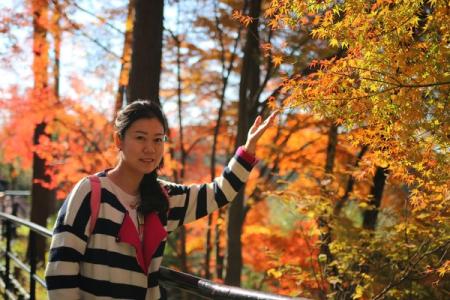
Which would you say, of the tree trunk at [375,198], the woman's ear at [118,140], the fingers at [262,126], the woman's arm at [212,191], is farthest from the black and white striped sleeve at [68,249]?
the tree trunk at [375,198]

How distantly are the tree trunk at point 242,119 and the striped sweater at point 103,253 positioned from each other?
4.32m

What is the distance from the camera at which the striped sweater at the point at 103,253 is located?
6.67ft

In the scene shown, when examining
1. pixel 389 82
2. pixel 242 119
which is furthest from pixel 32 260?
pixel 242 119

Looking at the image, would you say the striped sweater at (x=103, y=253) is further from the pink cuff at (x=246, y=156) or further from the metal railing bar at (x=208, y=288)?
the pink cuff at (x=246, y=156)

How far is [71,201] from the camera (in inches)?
82.2

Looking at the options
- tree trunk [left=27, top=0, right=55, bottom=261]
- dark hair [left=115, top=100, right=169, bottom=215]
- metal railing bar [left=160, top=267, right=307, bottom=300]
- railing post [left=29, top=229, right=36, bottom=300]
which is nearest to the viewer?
metal railing bar [left=160, top=267, right=307, bottom=300]

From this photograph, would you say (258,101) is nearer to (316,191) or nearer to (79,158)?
(316,191)

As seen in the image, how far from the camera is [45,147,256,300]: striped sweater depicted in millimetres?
2033

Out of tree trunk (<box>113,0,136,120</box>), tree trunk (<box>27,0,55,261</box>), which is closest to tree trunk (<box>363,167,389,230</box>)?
tree trunk (<box>113,0,136,120</box>)

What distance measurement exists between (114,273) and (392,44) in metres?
1.83

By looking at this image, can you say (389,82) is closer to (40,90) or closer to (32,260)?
(32,260)

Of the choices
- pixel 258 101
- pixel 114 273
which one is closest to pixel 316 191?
pixel 258 101

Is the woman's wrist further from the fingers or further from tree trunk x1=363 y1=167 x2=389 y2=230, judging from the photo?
tree trunk x1=363 y1=167 x2=389 y2=230

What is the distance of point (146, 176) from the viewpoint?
92.6 inches
